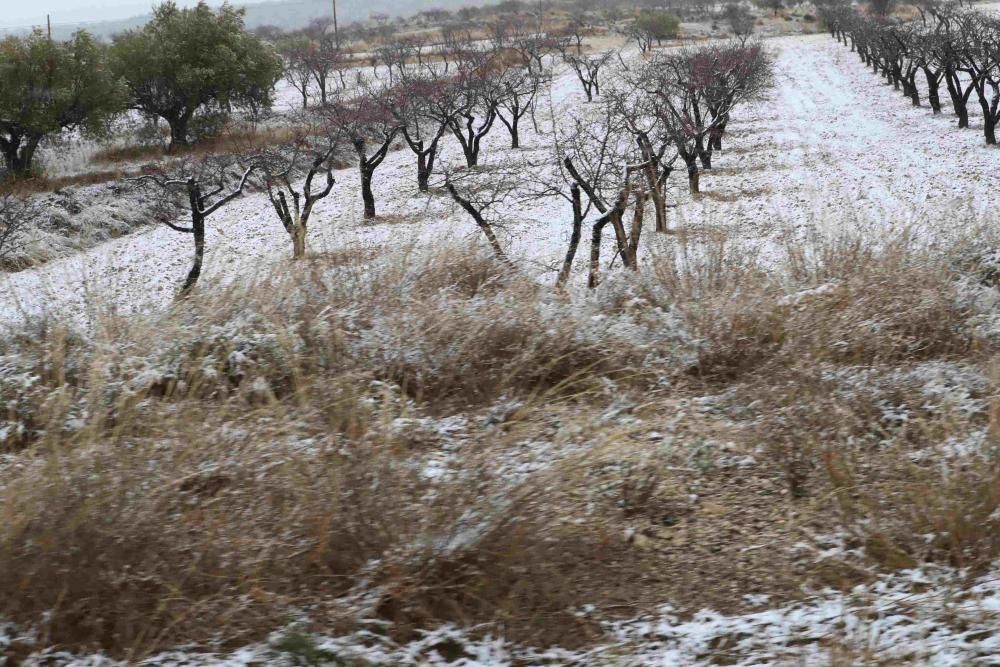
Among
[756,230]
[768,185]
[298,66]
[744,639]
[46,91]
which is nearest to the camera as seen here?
[744,639]

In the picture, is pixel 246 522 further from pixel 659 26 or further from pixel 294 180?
pixel 659 26

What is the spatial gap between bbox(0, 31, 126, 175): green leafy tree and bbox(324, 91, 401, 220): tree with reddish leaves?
805 cm

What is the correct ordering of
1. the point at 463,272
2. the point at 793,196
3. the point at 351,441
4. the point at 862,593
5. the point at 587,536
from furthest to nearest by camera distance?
1. the point at 793,196
2. the point at 463,272
3. the point at 351,441
4. the point at 587,536
5. the point at 862,593

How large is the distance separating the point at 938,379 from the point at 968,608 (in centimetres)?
169

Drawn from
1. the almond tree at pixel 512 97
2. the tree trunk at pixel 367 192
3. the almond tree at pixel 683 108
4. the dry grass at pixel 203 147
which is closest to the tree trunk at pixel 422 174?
the tree trunk at pixel 367 192

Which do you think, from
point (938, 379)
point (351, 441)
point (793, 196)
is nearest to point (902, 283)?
point (938, 379)

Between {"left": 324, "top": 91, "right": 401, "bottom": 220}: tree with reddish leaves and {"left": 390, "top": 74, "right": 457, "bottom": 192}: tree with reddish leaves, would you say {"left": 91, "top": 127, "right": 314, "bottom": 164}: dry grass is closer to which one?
{"left": 324, "top": 91, "right": 401, "bottom": 220}: tree with reddish leaves

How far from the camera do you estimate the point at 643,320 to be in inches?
185

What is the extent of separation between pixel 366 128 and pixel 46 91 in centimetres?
1100

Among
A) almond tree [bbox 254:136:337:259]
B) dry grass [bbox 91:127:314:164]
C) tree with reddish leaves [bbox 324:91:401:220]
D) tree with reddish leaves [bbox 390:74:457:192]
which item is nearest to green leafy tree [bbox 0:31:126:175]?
dry grass [bbox 91:127:314:164]

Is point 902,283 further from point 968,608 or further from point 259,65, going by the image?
point 259,65

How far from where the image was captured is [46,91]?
1186 inches

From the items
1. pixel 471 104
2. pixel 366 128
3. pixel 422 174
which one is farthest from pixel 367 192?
pixel 471 104

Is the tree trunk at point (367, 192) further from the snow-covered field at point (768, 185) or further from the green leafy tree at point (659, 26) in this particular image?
the green leafy tree at point (659, 26)
